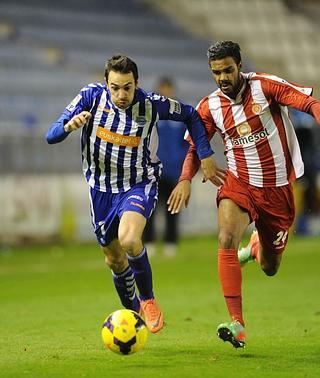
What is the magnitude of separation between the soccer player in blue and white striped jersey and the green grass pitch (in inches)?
25.9

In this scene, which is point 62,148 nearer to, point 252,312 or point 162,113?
point 252,312

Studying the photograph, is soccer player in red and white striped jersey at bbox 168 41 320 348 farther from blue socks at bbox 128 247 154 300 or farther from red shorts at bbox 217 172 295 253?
blue socks at bbox 128 247 154 300

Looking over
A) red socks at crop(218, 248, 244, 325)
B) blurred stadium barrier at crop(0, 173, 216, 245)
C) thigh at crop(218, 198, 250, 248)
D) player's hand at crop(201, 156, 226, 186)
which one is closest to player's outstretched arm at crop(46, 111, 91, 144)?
player's hand at crop(201, 156, 226, 186)

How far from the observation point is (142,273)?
7.53m

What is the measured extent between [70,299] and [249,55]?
16.4 m

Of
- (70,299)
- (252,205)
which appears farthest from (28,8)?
(252,205)

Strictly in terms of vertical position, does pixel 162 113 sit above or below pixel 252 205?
above

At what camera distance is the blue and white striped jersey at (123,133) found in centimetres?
747

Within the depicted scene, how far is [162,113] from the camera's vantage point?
298 inches

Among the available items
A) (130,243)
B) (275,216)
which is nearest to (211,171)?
(275,216)

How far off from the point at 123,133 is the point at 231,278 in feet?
4.32

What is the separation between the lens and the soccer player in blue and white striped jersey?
736 cm

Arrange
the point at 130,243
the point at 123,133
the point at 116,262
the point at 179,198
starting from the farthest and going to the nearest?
1. the point at 116,262
2. the point at 123,133
3. the point at 179,198
4. the point at 130,243

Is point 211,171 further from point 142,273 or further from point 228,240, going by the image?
point 142,273
